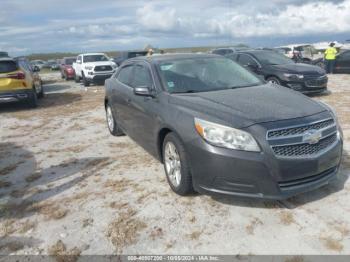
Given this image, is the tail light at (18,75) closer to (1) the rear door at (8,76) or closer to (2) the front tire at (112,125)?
(1) the rear door at (8,76)

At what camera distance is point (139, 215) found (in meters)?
3.95

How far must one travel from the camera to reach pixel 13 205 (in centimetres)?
445

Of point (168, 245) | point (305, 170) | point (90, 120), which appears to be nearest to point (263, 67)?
point (90, 120)

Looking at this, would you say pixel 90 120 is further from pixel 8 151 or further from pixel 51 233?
pixel 51 233

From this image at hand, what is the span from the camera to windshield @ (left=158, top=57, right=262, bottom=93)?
15.6 feet

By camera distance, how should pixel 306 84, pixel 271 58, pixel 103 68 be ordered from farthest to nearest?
pixel 103 68 < pixel 271 58 < pixel 306 84

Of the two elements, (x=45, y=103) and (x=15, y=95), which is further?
(x=45, y=103)

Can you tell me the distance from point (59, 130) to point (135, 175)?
13.8 ft

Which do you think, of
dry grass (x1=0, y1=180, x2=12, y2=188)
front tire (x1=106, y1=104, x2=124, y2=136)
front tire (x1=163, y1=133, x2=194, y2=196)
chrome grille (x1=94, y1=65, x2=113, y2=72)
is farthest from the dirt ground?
chrome grille (x1=94, y1=65, x2=113, y2=72)

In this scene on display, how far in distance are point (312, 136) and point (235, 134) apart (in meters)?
0.82

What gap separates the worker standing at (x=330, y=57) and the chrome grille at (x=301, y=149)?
16.5 m

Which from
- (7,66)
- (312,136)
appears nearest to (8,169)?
(312,136)

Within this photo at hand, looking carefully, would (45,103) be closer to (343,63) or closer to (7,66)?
(7,66)

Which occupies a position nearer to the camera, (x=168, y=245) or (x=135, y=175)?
(x=168, y=245)
